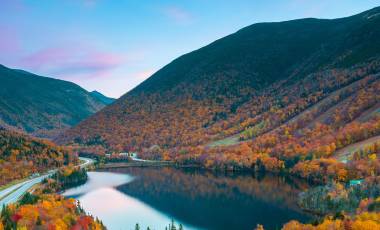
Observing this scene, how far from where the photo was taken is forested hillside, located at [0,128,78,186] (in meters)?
158

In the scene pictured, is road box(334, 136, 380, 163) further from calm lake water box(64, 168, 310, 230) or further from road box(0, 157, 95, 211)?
road box(0, 157, 95, 211)

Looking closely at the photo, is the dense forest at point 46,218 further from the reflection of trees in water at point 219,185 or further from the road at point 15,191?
the reflection of trees in water at point 219,185

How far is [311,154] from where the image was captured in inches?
5866

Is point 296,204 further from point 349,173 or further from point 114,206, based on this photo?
point 114,206

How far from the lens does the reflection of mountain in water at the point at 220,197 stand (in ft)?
318

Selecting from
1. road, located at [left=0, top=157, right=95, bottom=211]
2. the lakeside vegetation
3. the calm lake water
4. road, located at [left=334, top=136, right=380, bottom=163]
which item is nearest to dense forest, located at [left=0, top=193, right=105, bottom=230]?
the lakeside vegetation

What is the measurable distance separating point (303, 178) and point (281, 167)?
20.3 metres

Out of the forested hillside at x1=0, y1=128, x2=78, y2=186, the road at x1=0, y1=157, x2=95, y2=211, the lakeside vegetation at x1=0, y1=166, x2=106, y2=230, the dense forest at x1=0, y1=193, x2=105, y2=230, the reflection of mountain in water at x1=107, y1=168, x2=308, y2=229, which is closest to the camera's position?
the dense forest at x1=0, y1=193, x2=105, y2=230

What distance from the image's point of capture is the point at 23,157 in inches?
6806

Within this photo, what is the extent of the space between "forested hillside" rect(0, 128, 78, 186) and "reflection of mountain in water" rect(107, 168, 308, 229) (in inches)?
1715

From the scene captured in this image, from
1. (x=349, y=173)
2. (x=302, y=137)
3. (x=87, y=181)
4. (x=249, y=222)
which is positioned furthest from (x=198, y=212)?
(x=302, y=137)

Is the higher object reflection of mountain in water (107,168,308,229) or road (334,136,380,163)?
road (334,136,380,163)

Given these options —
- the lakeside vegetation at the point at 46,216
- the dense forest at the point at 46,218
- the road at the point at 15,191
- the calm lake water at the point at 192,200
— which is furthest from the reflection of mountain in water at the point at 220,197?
the road at the point at 15,191

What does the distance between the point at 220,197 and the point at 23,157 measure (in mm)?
93293
